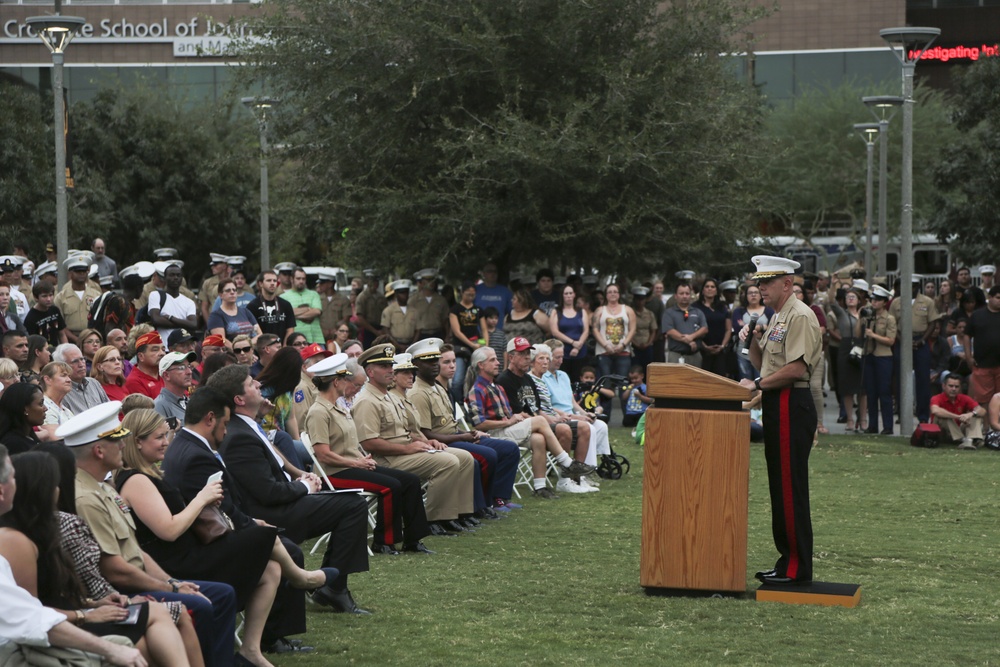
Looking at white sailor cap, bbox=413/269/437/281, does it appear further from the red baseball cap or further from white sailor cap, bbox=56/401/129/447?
white sailor cap, bbox=56/401/129/447

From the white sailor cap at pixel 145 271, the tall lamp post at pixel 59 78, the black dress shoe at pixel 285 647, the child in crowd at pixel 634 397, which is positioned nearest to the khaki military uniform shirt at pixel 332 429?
the black dress shoe at pixel 285 647

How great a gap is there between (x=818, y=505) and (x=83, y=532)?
27.4 feet

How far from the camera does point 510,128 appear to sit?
1938 centimetres

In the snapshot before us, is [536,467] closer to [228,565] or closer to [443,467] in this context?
[443,467]

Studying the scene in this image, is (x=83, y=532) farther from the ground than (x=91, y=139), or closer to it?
closer to it

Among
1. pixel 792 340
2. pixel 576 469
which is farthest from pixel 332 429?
pixel 576 469

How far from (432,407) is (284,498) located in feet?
12.8

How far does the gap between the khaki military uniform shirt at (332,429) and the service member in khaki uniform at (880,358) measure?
10.6 m

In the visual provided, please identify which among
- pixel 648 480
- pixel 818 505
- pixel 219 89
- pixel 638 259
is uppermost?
pixel 219 89

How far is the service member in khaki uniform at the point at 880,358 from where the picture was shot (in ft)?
62.2

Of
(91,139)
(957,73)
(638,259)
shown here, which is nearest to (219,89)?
(91,139)

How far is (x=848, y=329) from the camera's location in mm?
19422

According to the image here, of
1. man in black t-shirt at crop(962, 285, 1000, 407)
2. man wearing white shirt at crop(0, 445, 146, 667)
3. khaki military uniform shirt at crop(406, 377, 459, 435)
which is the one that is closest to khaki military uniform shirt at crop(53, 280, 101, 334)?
khaki military uniform shirt at crop(406, 377, 459, 435)

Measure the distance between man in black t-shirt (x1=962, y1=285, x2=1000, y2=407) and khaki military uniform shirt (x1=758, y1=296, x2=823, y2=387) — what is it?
10115 millimetres
